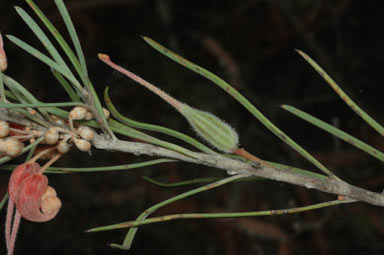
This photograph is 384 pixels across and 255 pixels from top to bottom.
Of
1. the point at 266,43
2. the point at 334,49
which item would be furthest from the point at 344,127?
the point at 266,43

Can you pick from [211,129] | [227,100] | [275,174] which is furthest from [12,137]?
[227,100]

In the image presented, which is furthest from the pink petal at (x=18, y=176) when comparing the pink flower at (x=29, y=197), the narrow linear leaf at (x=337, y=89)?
the narrow linear leaf at (x=337, y=89)

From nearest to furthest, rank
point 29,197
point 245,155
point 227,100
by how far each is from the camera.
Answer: point 29,197 < point 245,155 < point 227,100

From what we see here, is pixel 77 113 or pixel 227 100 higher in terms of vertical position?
pixel 227 100

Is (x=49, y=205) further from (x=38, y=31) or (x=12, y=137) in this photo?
(x=38, y=31)

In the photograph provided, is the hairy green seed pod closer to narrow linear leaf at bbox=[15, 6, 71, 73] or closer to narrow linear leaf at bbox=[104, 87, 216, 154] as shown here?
narrow linear leaf at bbox=[104, 87, 216, 154]

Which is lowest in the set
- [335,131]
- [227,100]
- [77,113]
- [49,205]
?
[49,205]
